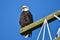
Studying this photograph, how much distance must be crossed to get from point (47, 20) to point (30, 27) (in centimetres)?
8

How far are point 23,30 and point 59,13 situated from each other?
17 centimetres

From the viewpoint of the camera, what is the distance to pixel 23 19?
976 mm

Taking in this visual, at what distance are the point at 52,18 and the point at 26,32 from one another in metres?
0.13

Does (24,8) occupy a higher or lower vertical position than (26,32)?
higher

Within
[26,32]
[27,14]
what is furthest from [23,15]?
[26,32]

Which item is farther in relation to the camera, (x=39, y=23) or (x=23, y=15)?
(x=23, y=15)

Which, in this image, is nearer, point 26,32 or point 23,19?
point 26,32

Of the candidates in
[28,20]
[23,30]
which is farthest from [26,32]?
[28,20]

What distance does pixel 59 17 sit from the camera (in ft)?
2.72

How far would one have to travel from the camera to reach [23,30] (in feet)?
2.72

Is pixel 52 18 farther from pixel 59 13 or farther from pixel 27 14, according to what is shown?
pixel 27 14

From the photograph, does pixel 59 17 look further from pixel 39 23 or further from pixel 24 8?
pixel 24 8

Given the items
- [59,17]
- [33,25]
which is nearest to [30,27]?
[33,25]

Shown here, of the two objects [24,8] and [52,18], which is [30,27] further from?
[24,8]
